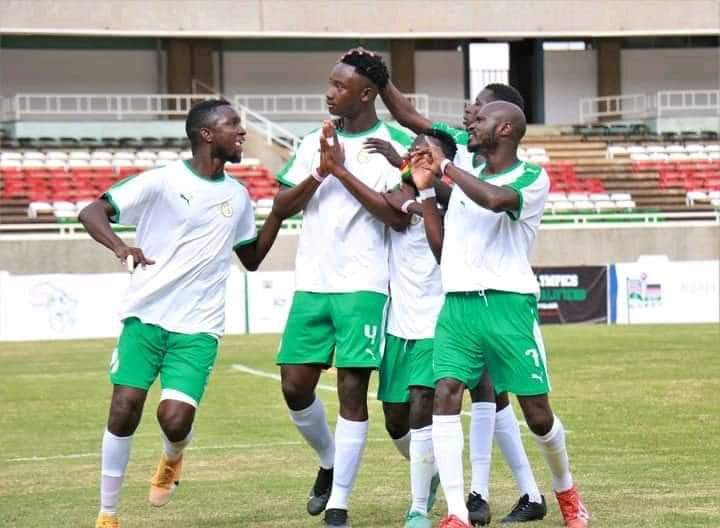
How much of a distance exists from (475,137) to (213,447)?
571 cm

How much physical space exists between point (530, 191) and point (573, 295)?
25872 mm

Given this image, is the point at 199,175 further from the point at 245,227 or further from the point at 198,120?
the point at 245,227

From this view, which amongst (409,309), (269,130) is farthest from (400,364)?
(269,130)

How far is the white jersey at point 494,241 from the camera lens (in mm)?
8273

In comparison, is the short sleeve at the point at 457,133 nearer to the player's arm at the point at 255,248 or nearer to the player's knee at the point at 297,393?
the player's arm at the point at 255,248

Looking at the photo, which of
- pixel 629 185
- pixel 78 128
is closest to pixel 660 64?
pixel 629 185

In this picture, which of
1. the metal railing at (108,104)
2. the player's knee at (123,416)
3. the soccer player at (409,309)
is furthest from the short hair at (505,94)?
the metal railing at (108,104)

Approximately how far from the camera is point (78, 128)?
47.0 m

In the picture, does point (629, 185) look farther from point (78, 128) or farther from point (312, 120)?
point (78, 128)

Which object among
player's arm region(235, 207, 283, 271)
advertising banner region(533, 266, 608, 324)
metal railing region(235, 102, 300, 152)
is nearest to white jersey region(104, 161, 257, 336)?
player's arm region(235, 207, 283, 271)

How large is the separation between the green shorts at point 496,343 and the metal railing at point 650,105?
143ft

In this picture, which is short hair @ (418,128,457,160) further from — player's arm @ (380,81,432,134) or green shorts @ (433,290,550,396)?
green shorts @ (433,290,550,396)

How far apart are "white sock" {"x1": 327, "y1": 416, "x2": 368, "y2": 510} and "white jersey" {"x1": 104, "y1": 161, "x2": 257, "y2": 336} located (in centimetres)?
89

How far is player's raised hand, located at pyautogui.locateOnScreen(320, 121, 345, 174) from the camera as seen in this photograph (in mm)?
8641
